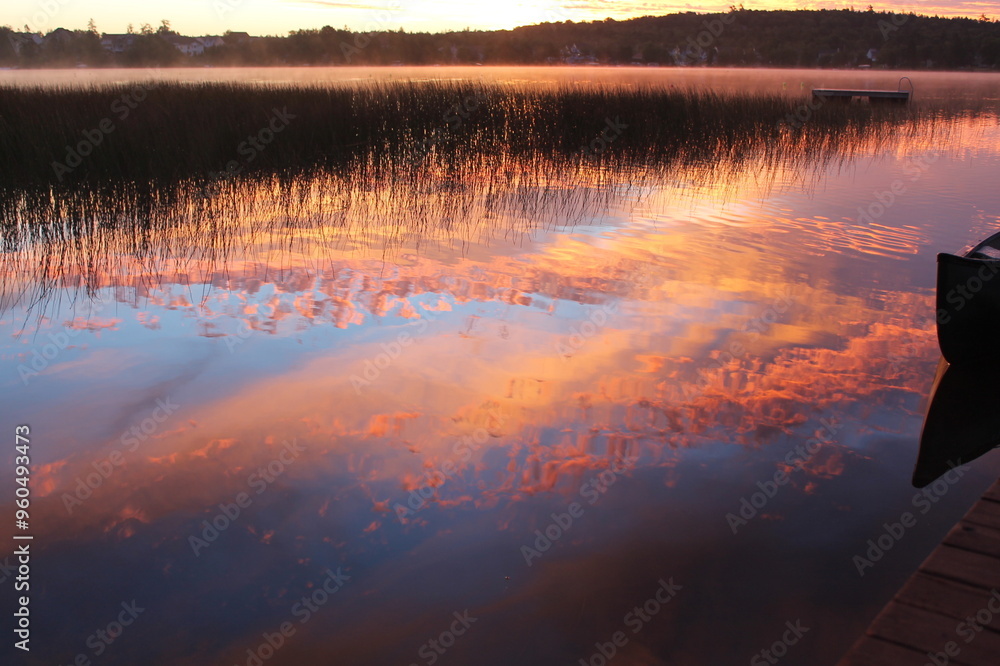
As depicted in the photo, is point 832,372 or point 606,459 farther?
point 832,372

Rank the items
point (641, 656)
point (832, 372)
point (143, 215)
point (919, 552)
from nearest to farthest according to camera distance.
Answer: point (641, 656) < point (919, 552) < point (832, 372) < point (143, 215)

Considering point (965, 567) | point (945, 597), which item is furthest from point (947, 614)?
point (965, 567)

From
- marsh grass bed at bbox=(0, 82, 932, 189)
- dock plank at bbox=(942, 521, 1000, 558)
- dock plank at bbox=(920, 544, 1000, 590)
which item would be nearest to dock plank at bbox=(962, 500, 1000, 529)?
dock plank at bbox=(942, 521, 1000, 558)

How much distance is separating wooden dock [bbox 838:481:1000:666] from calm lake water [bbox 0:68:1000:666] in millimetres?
310

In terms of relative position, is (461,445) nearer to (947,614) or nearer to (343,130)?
(947,614)

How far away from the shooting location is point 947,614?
159 cm

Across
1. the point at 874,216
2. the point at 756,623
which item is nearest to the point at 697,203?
the point at 874,216

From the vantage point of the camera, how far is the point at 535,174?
28.2 feet

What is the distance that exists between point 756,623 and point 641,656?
0.35 metres

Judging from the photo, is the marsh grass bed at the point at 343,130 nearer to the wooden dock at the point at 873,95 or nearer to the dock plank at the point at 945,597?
the dock plank at the point at 945,597

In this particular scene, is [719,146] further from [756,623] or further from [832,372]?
[756,623]

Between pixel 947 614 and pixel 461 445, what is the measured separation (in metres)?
1.66

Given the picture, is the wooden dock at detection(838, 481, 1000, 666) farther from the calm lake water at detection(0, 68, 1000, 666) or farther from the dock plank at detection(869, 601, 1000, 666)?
the calm lake water at detection(0, 68, 1000, 666)

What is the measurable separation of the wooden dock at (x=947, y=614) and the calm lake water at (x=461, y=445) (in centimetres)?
31
